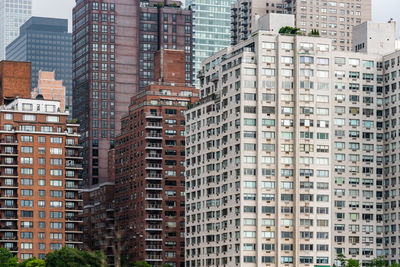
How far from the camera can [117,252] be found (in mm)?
90750
